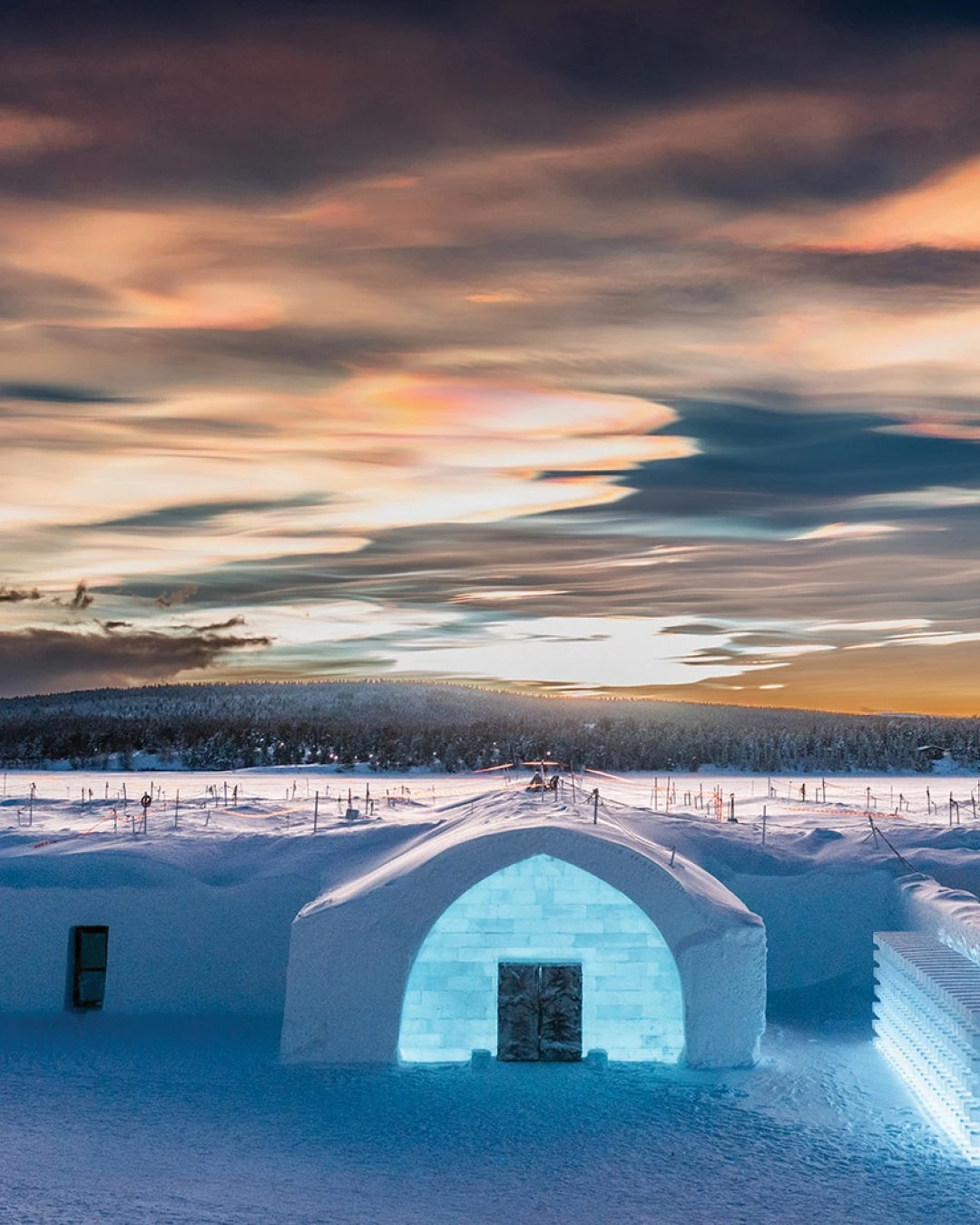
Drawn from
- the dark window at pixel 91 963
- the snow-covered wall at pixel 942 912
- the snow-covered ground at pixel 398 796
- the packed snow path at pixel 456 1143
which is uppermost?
the snow-covered ground at pixel 398 796

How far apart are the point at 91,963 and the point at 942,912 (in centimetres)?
1487

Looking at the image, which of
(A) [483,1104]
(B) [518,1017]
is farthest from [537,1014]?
(A) [483,1104]

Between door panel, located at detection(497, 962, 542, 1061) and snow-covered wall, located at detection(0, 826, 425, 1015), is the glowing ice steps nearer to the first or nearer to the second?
door panel, located at detection(497, 962, 542, 1061)

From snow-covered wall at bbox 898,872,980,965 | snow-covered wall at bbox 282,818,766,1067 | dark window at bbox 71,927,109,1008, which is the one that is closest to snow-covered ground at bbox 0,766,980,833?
dark window at bbox 71,927,109,1008

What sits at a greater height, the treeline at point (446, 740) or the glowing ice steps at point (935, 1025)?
the treeline at point (446, 740)

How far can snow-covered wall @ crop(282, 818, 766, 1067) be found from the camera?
19.2m

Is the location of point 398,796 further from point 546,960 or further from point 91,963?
point 546,960

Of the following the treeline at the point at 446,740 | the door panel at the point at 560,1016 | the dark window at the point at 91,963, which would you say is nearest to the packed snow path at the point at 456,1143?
the door panel at the point at 560,1016

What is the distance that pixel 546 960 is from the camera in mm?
19781

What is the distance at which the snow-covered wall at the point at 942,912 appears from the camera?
20.2m

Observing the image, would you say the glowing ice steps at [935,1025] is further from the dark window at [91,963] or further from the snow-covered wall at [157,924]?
the dark window at [91,963]

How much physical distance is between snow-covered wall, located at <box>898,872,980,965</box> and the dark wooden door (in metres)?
6.17

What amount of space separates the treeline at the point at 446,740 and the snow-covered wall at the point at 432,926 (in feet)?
108

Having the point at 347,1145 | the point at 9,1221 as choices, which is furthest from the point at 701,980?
the point at 9,1221
